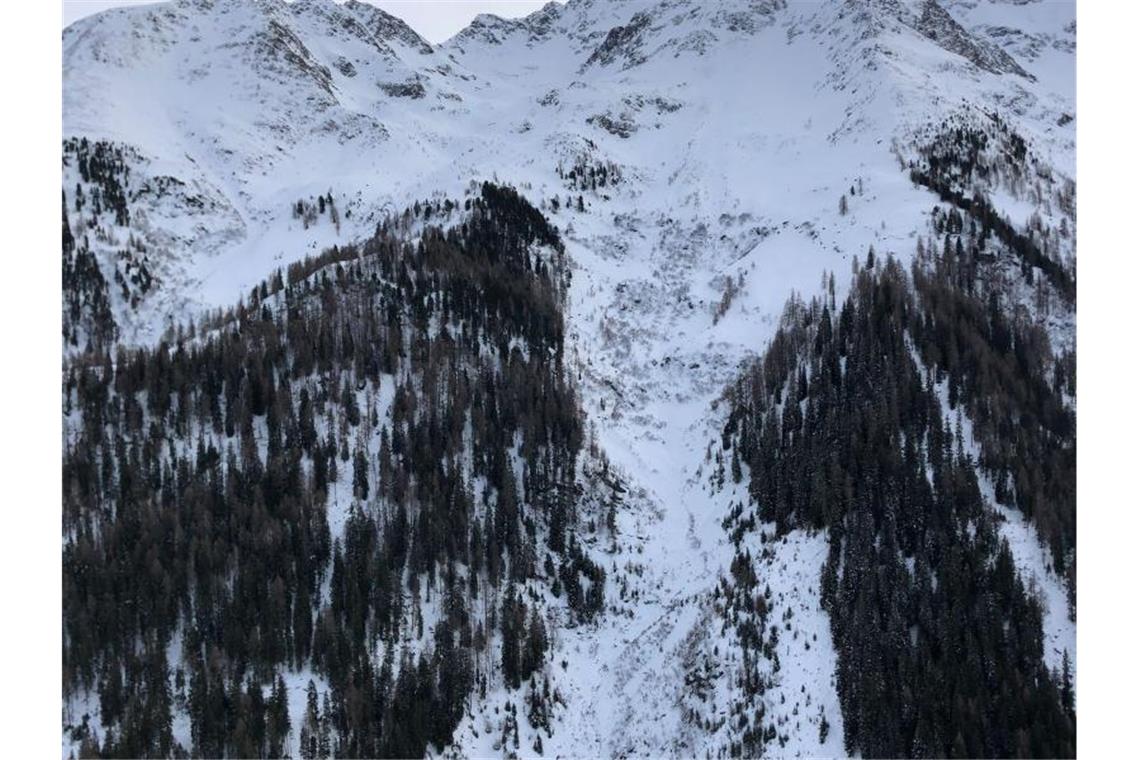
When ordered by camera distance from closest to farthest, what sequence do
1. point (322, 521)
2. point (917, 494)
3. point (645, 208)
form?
point (917, 494) < point (322, 521) < point (645, 208)

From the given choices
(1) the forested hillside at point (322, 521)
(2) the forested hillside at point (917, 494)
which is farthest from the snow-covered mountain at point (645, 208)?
(1) the forested hillside at point (322, 521)

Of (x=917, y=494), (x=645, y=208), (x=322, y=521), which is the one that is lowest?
(x=322, y=521)

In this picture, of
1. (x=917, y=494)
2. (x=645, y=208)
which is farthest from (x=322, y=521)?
(x=645, y=208)

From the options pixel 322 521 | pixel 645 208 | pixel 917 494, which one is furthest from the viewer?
pixel 645 208

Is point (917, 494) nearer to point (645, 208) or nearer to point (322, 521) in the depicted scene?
point (322, 521)

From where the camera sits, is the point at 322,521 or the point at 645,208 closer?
the point at 322,521

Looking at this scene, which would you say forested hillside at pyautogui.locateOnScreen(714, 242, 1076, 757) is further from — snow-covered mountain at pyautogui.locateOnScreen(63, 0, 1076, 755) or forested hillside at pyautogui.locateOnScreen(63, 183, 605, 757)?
forested hillside at pyautogui.locateOnScreen(63, 183, 605, 757)

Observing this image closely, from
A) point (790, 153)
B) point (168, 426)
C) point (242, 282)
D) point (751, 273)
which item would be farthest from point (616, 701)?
point (790, 153)

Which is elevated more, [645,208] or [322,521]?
[645,208]
